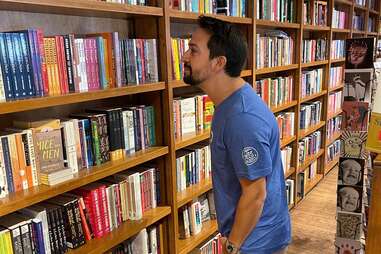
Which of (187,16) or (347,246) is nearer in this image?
(187,16)

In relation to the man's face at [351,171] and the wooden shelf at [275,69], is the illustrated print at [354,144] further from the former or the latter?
the wooden shelf at [275,69]

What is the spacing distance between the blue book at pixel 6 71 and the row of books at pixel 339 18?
12.5 feet

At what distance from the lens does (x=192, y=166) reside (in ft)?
7.03

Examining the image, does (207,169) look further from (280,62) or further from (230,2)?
(280,62)

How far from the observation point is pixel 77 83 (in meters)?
1.46

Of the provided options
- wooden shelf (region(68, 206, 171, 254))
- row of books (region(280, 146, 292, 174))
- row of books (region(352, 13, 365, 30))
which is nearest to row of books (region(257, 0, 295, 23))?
row of books (region(280, 146, 292, 174))

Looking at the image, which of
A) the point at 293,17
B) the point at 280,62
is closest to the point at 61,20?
the point at 280,62

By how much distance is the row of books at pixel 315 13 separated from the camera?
3.47 meters

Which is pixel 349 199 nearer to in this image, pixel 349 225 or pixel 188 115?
pixel 349 225

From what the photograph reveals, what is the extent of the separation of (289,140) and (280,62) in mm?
731

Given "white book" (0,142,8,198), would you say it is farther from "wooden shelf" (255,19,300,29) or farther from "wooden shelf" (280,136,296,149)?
"wooden shelf" (280,136,296,149)

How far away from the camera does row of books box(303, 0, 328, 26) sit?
136 inches

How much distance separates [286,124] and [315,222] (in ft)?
3.06

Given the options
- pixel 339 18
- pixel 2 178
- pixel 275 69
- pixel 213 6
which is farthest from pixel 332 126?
pixel 2 178
